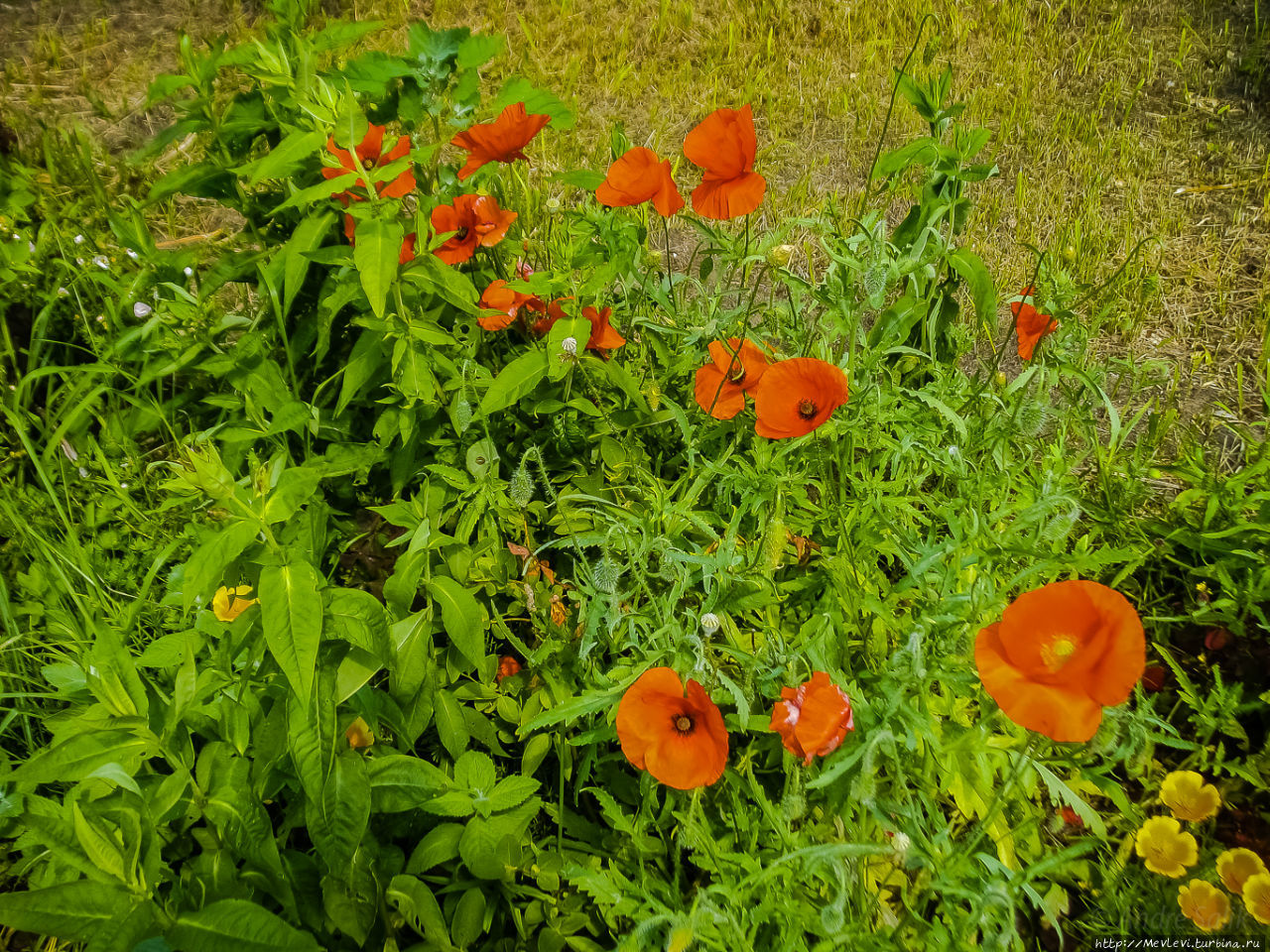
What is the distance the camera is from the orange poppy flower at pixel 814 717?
3.21 feet

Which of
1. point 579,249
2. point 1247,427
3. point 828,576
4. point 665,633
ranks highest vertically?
→ point 579,249

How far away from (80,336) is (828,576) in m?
2.06

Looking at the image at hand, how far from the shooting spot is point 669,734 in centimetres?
106

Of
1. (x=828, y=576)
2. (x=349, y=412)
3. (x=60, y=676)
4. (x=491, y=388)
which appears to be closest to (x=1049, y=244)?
(x=828, y=576)

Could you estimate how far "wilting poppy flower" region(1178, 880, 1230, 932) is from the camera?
3.93ft

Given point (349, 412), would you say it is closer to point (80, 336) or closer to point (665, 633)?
point (80, 336)

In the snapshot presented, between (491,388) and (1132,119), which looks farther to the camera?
(1132,119)

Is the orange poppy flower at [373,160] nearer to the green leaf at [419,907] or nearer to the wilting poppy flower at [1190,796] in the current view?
the green leaf at [419,907]

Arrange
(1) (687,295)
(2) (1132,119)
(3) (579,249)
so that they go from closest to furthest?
(3) (579,249)
(1) (687,295)
(2) (1132,119)

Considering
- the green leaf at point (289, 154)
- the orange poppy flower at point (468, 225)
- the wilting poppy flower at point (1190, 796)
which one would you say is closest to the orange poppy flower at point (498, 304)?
the orange poppy flower at point (468, 225)

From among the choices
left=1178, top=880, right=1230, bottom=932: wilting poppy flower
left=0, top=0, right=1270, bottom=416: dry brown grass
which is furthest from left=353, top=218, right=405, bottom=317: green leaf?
left=1178, top=880, right=1230, bottom=932: wilting poppy flower

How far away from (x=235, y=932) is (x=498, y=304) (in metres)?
1.08

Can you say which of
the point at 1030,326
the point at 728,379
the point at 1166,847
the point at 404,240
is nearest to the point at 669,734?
the point at 728,379

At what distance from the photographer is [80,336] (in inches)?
82.5
